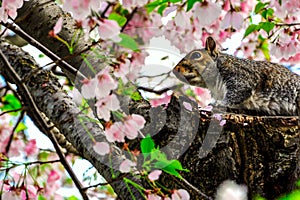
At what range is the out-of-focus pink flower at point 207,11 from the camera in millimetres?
2719

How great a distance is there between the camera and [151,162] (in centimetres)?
226

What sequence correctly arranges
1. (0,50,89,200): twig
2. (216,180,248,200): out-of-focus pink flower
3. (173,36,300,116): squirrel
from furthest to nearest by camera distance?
(173,36,300,116): squirrel < (216,180,248,200): out-of-focus pink flower < (0,50,89,200): twig

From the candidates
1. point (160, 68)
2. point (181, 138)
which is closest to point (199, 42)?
point (160, 68)

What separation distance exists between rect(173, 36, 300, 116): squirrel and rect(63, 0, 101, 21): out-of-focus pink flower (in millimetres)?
1595

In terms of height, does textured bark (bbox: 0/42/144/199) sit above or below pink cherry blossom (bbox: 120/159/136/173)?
above

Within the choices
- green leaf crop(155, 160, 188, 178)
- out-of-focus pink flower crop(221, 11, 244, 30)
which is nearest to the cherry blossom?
green leaf crop(155, 160, 188, 178)

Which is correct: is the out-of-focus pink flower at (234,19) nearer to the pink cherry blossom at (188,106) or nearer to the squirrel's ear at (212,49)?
the pink cherry blossom at (188,106)

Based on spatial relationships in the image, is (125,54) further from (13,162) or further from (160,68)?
(160,68)

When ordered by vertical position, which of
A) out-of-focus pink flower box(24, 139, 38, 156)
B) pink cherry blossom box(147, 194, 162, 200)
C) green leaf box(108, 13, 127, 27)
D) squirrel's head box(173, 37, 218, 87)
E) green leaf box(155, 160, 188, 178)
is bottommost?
pink cherry blossom box(147, 194, 162, 200)

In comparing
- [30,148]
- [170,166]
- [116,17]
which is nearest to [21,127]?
[30,148]

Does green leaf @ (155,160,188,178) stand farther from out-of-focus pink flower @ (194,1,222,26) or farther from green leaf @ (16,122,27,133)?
green leaf @ (16,122,27,133)

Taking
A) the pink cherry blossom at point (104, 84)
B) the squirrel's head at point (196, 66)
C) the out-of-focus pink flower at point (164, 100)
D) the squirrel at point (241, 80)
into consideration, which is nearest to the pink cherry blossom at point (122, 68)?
the pink cherry blossom at point (104, 84)

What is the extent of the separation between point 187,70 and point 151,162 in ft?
6.44

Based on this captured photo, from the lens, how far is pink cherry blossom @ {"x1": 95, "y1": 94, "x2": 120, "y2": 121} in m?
2.24
